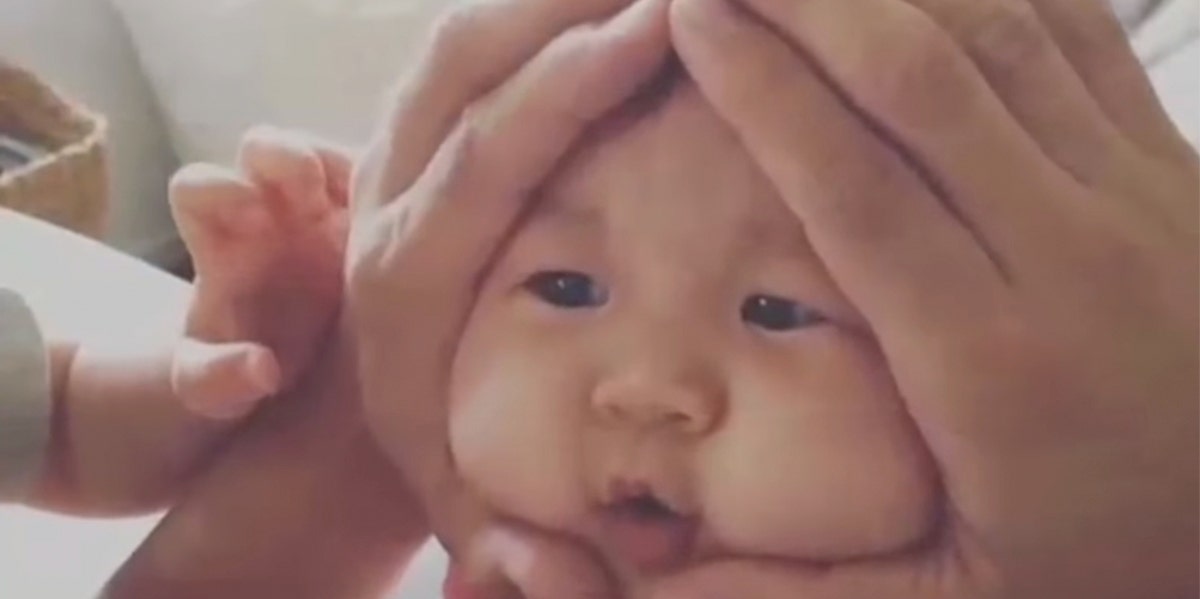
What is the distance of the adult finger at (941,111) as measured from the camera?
1.46ft

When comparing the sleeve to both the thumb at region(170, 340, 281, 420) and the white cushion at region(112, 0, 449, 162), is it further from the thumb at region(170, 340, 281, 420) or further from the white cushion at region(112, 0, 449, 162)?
the white cushion at region(112, 0, 449, 162)

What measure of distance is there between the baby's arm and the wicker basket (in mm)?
539

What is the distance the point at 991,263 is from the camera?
451mm

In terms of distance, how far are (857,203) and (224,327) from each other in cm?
22

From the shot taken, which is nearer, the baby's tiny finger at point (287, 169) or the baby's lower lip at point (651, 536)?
the baby's lower lip at point (651, 536)

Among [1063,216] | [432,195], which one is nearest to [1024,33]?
[1063,216]

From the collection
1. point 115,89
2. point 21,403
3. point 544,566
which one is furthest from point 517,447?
point 115,89

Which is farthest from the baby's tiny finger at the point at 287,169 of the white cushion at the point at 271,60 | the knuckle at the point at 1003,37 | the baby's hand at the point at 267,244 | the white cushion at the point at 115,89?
the white cushion at the point at 115,89

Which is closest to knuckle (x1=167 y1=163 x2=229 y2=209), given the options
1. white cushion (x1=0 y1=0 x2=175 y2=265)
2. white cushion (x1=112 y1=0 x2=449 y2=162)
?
white cushion (x1=112 y1=0 x2=449 y2=162)

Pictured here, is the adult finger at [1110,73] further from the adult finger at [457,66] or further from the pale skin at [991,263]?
the adult finger at [457,66]

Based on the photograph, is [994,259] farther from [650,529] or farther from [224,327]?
[224,327]

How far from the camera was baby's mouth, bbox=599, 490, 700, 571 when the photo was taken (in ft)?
1.59

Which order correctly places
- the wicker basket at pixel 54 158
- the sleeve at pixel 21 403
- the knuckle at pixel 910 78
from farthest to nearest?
the wicker basket at pixel 54 158
the sleeve at pixel 21 403
the knuckle at pixel 910 78

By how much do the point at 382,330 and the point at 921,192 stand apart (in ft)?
0.51
